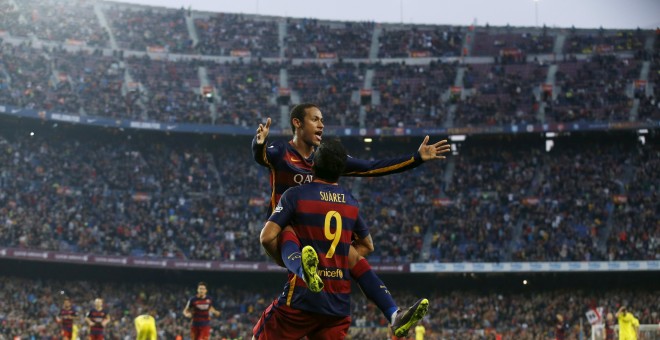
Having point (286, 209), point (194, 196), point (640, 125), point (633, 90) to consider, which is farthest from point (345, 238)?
point (633, 90)

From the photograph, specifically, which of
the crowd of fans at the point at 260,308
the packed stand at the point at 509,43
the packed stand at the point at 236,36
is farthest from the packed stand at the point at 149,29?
the packed stand at the point at 509,43

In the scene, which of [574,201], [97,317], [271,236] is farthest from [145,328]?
[574,201]

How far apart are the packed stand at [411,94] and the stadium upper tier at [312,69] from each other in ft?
0.29

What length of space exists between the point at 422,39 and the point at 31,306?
31.1 m

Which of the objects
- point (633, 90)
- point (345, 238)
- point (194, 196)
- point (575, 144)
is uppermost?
point (633, 90)

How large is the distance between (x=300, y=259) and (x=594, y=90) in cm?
4738

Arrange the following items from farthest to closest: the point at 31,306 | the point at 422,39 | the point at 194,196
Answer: the point at 422,39
the point at 194,196
the point at 31,306

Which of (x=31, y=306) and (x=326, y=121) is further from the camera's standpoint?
(x=326, y=121)

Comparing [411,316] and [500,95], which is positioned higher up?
[500,95]

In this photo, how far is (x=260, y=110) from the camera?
166 feet

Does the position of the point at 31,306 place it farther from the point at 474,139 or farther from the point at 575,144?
the point at 575,144

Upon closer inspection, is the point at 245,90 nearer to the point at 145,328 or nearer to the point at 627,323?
the point at 627,323

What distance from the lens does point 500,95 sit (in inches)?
2016

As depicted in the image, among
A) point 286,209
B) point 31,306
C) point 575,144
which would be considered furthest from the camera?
point 575,144
